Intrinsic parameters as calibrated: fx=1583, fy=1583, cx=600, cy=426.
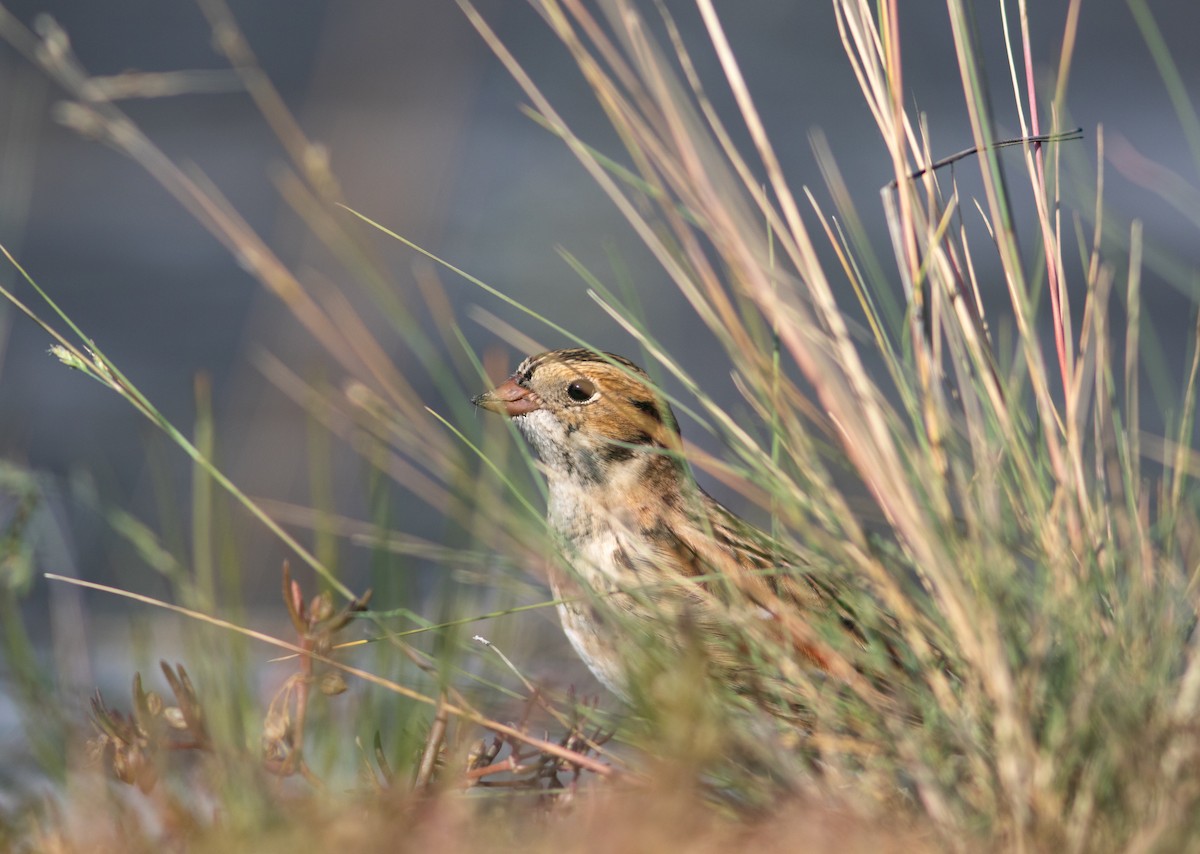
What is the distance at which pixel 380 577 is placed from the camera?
212 cm

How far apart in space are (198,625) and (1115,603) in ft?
3.90

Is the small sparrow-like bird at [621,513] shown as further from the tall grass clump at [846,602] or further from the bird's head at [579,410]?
the tall grass clump at [846,602]

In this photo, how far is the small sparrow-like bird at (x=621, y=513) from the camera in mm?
2629

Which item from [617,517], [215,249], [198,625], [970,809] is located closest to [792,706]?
[970,809]

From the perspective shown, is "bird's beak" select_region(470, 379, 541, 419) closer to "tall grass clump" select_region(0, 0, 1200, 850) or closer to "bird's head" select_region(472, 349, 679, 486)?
"bird's head" select_region(472, 349, 679, 486)

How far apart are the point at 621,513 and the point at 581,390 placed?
0.32 metres

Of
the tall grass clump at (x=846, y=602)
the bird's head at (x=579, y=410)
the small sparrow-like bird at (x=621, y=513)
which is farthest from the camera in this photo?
the bird's head at (x=579, y=410)

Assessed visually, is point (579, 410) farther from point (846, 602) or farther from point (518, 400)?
point (846, 602)

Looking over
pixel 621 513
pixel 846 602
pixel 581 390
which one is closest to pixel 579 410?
pixel 581 390

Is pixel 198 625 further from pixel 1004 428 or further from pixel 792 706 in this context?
pixel 1004 428

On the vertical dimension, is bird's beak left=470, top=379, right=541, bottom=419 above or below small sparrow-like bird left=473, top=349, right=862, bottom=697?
above

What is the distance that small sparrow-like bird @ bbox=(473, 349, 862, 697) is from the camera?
2.63 meters

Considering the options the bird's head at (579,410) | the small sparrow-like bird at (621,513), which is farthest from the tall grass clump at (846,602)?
the bird's head at (579,410)

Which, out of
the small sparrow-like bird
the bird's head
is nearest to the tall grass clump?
the small sparrow-like bird
